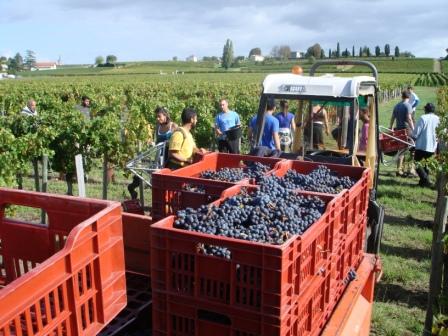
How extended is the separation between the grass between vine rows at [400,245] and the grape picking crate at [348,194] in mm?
1664

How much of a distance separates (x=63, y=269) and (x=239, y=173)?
2064mm

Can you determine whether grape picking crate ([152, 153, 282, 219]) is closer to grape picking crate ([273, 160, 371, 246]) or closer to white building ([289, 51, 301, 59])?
grape picking crate ([273, 160, 371, 246])

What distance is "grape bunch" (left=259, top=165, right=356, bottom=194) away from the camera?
3480 mm

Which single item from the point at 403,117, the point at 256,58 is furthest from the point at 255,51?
the point at 403,117

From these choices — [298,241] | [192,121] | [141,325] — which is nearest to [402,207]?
[192,121]

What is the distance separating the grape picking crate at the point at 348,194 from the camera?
304 cm

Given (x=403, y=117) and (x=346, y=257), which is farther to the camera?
(x=403, y=117)

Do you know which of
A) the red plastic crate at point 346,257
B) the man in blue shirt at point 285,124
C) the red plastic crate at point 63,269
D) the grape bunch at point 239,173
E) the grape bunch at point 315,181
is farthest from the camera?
the man in blue shirt at point 285,124

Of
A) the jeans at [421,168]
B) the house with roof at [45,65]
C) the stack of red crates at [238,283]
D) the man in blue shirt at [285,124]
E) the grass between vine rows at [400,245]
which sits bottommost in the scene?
the grass between vine rows at [400,245]

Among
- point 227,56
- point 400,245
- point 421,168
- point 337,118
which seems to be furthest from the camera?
point 227,56

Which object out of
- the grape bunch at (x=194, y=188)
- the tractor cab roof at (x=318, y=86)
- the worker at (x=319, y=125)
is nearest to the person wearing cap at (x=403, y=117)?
the worker at (x=319, y=125)

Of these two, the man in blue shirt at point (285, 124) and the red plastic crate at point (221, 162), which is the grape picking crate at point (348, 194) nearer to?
the red plastic crate at point (221, 162)

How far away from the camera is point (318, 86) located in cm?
519

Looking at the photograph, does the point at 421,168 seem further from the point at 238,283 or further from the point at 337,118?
the point at 238,283
